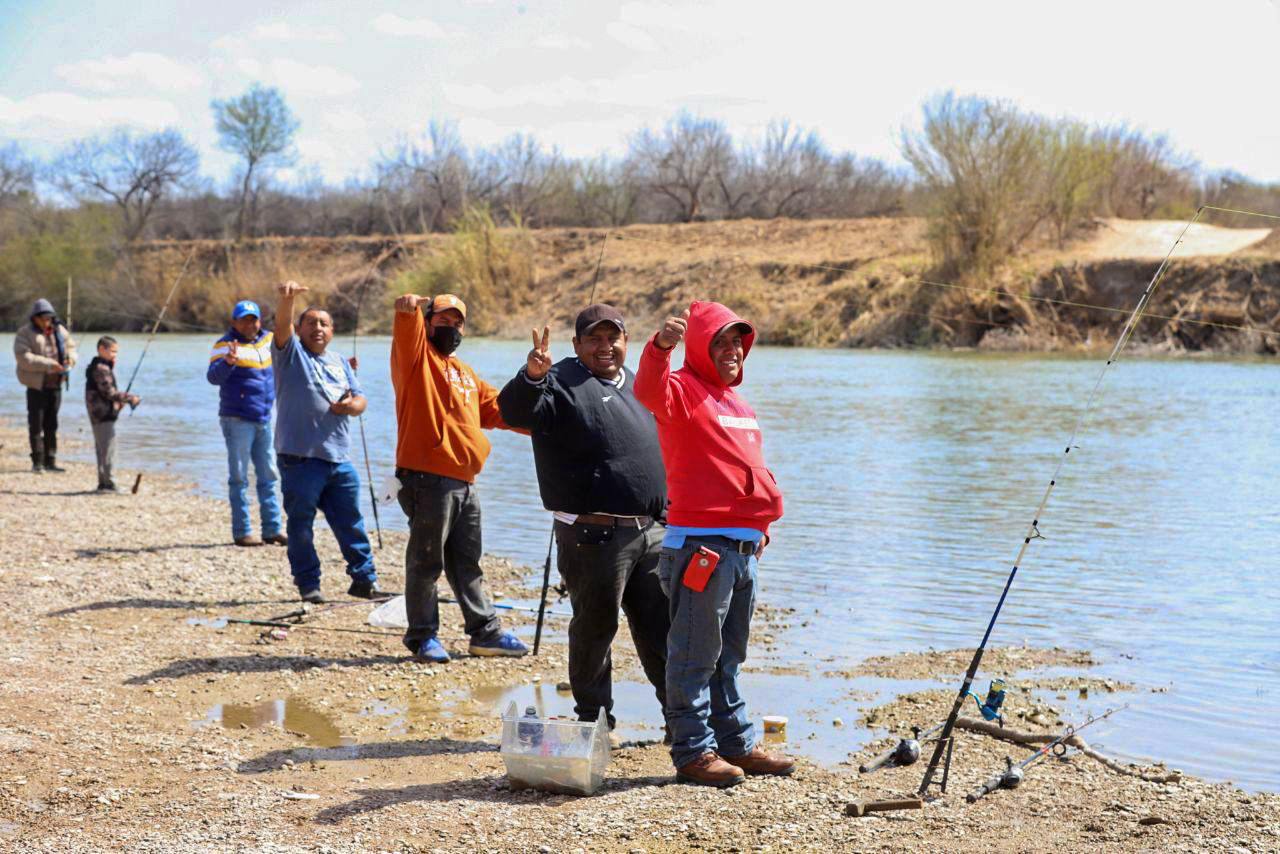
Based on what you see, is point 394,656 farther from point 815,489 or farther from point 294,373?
point 815,489

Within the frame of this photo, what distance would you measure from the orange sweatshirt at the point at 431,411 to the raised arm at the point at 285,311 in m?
0.82

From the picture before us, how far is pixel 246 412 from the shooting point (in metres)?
9.81

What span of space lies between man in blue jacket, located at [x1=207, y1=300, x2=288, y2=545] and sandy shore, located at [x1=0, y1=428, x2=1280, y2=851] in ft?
6.28

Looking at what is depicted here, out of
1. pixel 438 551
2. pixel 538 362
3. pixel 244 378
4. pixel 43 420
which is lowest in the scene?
pixel 43 420

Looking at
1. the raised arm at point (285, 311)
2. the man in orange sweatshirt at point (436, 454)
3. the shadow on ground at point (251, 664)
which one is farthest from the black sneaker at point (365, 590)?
the raised arm at point (285, 311)

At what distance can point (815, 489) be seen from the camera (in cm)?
1435

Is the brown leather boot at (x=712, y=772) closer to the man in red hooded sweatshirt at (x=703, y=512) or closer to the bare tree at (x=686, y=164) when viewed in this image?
the man in red hooded sweatshirt at (x=703, y=512)

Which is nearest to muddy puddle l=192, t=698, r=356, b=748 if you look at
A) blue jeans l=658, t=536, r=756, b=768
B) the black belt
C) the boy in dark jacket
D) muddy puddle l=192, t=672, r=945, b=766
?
muddy puddle l=192, t=672, r=945, b=766

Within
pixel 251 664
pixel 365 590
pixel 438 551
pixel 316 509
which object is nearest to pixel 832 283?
pixel 365 590

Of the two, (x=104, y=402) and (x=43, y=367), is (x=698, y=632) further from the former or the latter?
(x=43, y=367)

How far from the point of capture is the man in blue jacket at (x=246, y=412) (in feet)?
31.9

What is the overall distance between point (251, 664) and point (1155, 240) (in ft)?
142

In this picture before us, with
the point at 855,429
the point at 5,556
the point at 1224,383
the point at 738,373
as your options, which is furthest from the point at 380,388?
the point at 738,373

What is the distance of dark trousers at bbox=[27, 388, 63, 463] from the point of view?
46.4 ft
